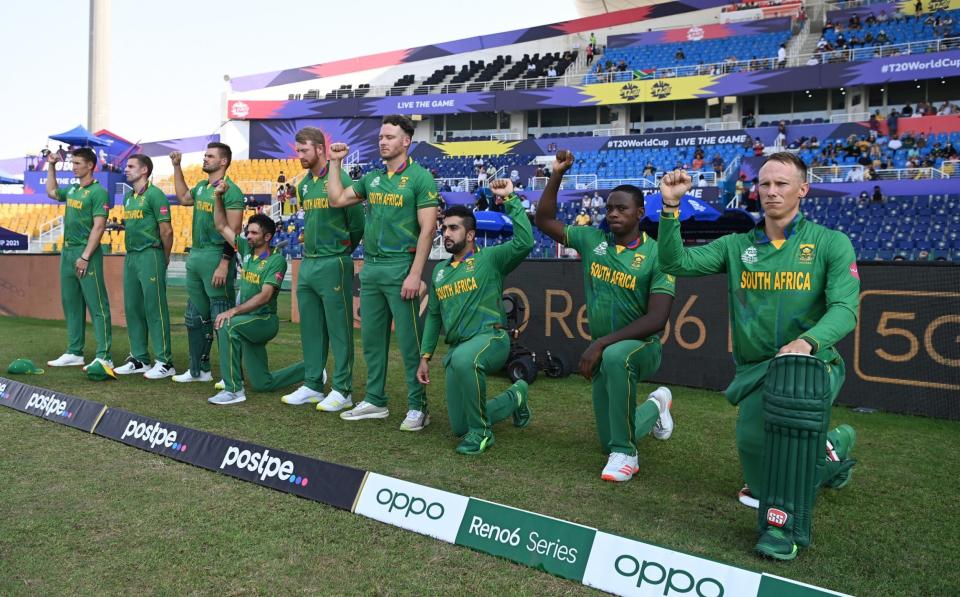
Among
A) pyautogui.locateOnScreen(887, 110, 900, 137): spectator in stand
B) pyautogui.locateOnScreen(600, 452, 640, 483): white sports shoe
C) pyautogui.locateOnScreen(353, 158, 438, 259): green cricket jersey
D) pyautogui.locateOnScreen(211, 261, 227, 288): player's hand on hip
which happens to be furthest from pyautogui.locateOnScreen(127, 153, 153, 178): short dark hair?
pyautogui.locateOnScreen(887, 110, 900, 137): spectator in stand

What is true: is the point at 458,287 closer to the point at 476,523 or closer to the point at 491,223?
the point at 476,523

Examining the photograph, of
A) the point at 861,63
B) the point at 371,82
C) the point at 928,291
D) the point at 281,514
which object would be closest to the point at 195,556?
the point at 281,514

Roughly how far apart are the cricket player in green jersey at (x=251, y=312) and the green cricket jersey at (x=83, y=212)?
181 centimetres

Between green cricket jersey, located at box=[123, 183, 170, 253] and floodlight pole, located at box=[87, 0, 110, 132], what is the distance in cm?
4653

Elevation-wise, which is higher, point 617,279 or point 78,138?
point 78,138

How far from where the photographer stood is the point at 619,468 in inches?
173

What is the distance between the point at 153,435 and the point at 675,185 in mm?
3500

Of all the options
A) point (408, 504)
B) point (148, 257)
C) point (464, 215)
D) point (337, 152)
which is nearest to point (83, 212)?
point (148, 257)

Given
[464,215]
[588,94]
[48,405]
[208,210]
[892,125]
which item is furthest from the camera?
[588,94]

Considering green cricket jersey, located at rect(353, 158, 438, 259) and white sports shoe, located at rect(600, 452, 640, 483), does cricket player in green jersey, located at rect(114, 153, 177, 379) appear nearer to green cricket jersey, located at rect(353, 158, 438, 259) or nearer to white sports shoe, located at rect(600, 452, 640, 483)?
green cricket jersey, located at rect(353, 158, 438, 259)

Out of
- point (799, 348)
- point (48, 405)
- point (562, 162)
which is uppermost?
point (562, 162)

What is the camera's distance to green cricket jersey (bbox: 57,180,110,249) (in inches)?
313

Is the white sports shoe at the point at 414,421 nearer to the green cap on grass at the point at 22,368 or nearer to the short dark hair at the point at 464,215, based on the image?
the short dark hair at the point at 464,215

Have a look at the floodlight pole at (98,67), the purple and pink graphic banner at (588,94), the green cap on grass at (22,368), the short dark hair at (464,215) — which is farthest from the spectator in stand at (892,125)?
the floodlight pole at (98,67)
